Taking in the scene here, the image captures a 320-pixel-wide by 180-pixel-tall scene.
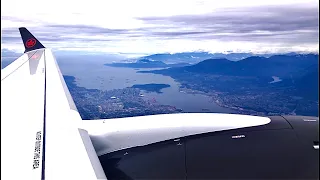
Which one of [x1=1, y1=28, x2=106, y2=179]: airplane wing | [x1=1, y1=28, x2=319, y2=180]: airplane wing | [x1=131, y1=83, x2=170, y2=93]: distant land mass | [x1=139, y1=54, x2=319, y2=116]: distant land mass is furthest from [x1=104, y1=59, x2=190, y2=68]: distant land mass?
[x1=1, y1=28, x2=319, y2=180]: airplane wing

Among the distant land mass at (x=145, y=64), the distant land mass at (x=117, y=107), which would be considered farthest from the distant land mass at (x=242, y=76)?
the distant land mass at (x=117, y=107)

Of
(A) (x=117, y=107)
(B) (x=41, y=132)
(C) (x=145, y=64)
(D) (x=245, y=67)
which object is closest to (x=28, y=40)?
(B) (x=41, y=132)

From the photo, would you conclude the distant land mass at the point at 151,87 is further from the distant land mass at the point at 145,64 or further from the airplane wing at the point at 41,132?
the airplane wing at the point at 41,132

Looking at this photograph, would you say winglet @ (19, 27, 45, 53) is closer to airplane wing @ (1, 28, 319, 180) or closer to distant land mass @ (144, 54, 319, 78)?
airplane wing @ (1, 28, 319, 180)

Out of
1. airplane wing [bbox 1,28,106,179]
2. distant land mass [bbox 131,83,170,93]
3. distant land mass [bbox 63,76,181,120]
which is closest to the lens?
airplane wing [bbox 1,28,106,179]

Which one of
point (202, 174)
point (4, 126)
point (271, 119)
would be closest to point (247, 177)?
point (202, 174)
